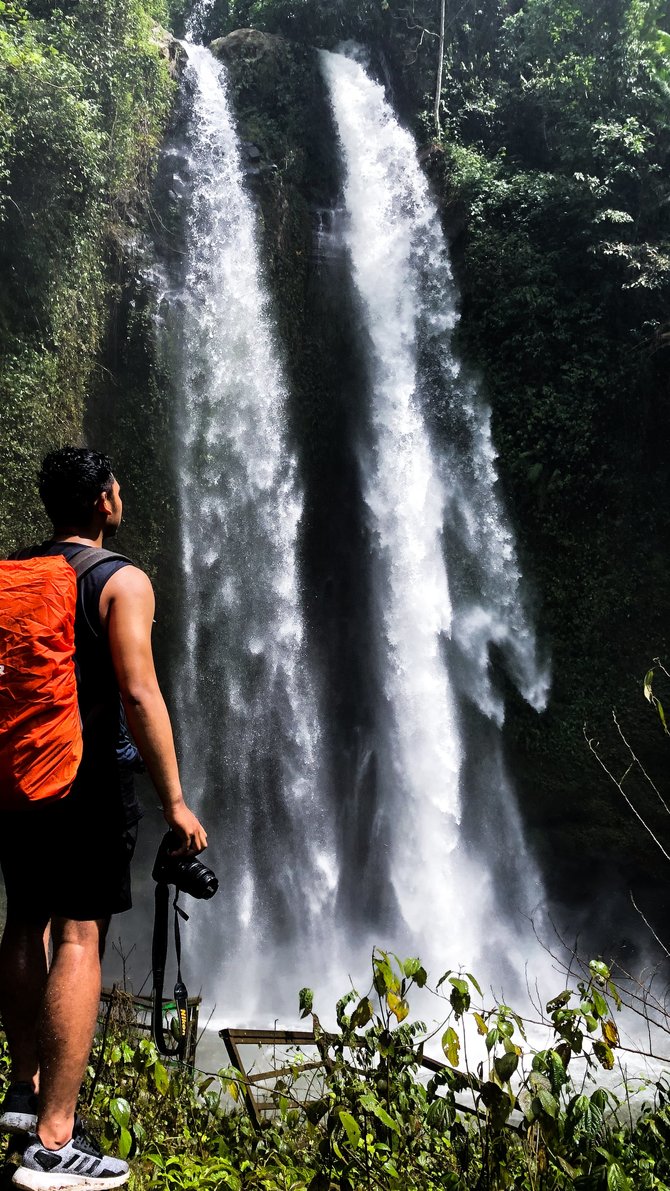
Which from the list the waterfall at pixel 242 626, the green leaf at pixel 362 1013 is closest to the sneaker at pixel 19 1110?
the green leaf at pixel 362 1013

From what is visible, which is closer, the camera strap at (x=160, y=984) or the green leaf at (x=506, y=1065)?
the green leaf at (x=506, y=1065)

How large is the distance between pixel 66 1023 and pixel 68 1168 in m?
0.26

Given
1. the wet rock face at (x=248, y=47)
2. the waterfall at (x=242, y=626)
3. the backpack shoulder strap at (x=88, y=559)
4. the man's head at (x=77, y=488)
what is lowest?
the waterfall at (x=242, y=626)

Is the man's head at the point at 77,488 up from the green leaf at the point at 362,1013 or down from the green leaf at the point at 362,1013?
up

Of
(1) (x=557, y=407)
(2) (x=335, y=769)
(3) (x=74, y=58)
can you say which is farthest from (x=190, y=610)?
(3) (x=74, y=58)

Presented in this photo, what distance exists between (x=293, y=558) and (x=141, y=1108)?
928cm

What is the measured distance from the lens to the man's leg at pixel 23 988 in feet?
6.10

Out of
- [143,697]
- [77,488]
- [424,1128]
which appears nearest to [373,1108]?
[424,1128]

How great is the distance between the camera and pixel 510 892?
10.8 m

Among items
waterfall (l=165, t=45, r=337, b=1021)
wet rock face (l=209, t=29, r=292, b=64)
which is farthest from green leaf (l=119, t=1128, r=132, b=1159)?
wet rock face (l=209, t=29, r=292, b=64)

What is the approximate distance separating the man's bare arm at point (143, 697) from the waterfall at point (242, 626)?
8914mm

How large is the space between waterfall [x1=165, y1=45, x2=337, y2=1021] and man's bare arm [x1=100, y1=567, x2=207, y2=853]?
891 centimetres

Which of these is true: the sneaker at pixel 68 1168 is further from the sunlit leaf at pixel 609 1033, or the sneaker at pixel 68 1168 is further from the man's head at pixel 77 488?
the man's head at pixel 77 488

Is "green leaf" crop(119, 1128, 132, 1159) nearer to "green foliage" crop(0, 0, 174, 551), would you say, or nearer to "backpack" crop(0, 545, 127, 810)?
"backpack" crop(0, 545, 127, 810)
